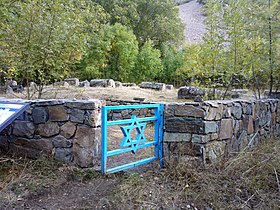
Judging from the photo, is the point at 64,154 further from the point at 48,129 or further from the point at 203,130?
the point at 203,130

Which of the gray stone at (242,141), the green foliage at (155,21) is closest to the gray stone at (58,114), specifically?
the gray stone at (242,141)

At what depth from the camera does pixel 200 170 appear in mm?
3117

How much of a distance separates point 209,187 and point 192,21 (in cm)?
4653

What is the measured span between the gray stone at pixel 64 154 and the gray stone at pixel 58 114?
1.18 feet

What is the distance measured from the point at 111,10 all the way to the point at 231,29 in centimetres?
Result: 1506

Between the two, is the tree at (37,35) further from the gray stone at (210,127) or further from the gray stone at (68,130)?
the gray stone at (210,127)

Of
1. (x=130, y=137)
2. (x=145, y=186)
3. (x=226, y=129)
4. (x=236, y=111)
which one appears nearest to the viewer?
(x=145, y=186)

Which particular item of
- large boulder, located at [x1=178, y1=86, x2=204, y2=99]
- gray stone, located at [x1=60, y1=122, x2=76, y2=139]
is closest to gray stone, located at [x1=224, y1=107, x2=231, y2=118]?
gray stone, located at [x1=60, y1=122, x2=76, y2=139]

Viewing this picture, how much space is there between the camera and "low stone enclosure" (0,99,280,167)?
3.15m

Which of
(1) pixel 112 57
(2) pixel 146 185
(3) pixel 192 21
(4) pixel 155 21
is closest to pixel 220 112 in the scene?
(2) pixel 146 185

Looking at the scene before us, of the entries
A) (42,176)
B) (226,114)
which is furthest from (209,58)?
(42,176)

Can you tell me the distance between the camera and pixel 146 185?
2779 millimetres

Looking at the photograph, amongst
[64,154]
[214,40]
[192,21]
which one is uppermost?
[192,21]

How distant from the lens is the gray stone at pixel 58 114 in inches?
127
